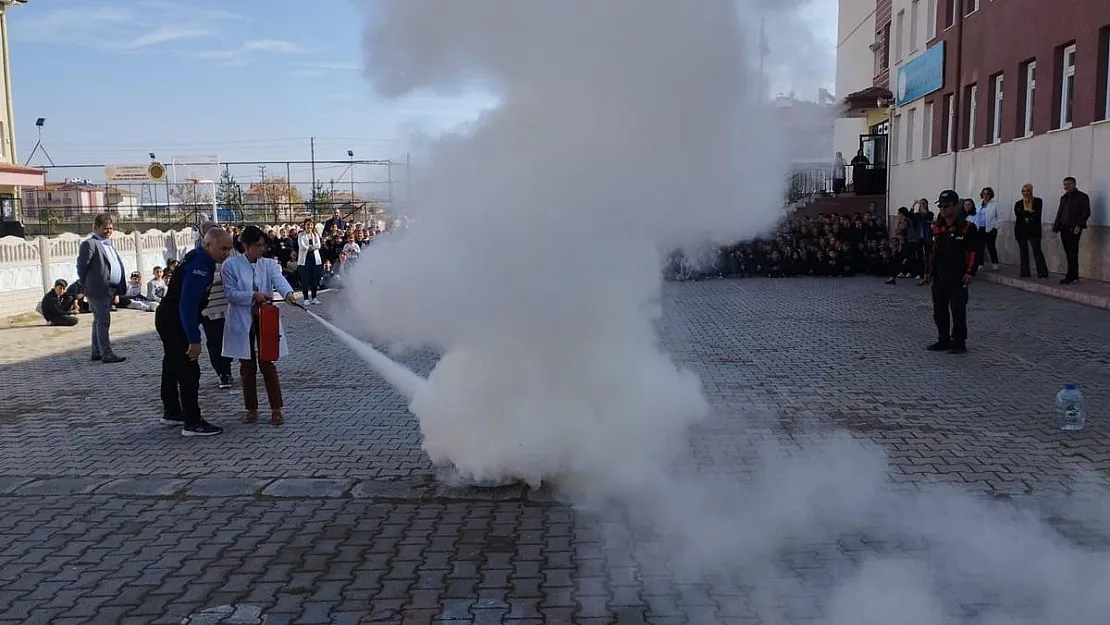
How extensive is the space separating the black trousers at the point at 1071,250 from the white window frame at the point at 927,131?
10988 mm

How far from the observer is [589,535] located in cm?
488

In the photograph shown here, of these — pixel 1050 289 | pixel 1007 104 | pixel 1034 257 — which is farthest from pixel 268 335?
pixel 1007 104

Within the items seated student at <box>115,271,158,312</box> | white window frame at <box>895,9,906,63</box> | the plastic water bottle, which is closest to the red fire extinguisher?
the plastic water bottle

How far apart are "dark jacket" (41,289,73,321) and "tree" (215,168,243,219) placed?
19.7 metres

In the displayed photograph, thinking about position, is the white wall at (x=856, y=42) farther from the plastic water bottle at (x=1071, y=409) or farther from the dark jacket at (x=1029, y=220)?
the plastic water bottle at (x=1071, y=409)

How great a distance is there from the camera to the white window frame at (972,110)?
22.4m

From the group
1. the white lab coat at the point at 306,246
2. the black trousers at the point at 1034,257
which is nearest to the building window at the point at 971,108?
the black trousers at the point at 1034,257

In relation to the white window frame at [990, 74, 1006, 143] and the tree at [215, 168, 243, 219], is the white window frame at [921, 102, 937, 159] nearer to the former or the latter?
the white window frame at [990, 74, 1006, 143]

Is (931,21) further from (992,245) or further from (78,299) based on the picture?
(78,299)

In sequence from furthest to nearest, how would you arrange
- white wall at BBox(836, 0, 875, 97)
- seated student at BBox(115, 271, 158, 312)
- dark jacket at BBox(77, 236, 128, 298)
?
white wall at BBox(836, 0, 875, 97), seated student at BBox(115, 271, 158, 312), dark jacket at BBox(77, 236, 128, 298)

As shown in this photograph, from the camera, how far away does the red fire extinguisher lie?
746cm

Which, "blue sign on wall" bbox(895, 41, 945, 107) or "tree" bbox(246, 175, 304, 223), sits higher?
"blue sign on wall" bbox(895, 41, 945, 107)

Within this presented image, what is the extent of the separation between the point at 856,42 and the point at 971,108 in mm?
11683

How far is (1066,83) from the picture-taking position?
1756 centimetres
